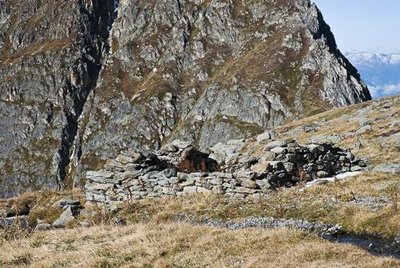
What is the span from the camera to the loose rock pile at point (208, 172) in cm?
3156

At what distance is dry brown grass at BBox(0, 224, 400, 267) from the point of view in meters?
15.0

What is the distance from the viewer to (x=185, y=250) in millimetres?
17172

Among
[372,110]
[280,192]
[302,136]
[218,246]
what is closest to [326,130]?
[302,136]

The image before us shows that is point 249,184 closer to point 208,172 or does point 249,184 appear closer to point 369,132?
point 208,172

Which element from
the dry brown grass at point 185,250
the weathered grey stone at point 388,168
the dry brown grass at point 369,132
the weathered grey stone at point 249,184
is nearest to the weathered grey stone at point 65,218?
the dry brown grass at point 185,250

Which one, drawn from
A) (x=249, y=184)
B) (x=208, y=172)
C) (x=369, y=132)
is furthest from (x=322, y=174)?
(x=369, y=132)

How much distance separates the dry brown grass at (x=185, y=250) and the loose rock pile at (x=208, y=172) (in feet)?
38.5

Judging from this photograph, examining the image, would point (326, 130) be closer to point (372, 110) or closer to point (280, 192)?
point (372, 110)

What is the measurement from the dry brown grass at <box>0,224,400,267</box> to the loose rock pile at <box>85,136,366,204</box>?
38.5 feet

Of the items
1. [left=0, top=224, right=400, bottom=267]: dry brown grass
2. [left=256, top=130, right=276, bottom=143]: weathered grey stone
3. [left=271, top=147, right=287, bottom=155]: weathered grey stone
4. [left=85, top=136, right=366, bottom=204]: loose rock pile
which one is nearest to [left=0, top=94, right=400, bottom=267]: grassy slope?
[left=0, top=224, right=400, bottom=267]: dry brown grass

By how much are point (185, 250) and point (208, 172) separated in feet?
55.2

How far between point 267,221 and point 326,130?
4191 centimetres

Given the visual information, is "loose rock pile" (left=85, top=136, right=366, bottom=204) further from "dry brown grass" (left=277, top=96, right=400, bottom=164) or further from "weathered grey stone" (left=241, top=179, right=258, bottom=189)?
"dry brown grass" (left=277, top=96, right=400, bottom=164)

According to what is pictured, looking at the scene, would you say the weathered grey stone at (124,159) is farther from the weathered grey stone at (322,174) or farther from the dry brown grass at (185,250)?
the dry brown grass at (185,250)
